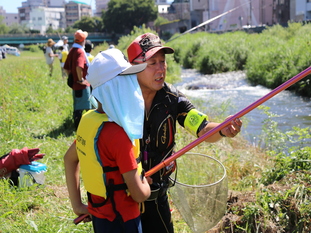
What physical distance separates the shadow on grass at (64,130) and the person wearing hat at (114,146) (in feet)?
15.4

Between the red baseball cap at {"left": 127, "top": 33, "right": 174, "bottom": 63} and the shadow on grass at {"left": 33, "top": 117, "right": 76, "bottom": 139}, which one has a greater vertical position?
the red baseball cap at {"left": 127, "top": 33, "right": 174, "bottom": 63}

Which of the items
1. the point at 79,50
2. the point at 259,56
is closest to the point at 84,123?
the point at 79,50

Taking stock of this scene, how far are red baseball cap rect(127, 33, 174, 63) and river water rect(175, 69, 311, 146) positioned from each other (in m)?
4.66

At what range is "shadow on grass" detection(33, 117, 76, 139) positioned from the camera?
665 centimetres

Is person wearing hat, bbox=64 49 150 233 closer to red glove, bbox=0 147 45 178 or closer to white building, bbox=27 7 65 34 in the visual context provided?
red glove, bbox=0 147 45 178

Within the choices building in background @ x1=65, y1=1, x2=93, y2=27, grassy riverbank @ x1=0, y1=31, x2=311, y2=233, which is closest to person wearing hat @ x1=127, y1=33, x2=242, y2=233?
grassy riverbank @ x1=0, y1=31, x2=311, y2=233

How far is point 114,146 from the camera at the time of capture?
71.2 inches

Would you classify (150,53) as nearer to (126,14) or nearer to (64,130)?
(64,130)

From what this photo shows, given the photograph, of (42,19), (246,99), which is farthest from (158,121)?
(42,19)

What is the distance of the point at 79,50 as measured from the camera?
630cm

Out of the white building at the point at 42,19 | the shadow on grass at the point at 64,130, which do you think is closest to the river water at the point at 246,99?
the shadow on grass at the point at 64,130

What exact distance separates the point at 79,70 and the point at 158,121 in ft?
13.4

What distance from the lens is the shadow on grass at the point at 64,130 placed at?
665 centimetres

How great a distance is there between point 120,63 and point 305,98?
41.6ft
